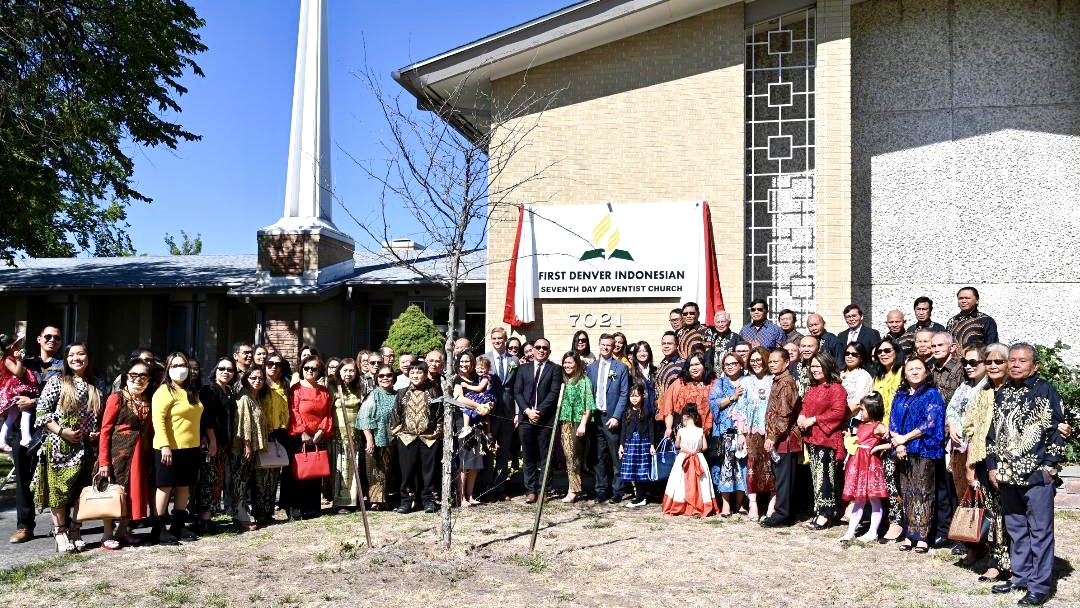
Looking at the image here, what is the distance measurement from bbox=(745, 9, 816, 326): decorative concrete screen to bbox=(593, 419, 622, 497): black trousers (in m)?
3.82

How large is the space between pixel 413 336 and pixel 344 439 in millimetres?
8145

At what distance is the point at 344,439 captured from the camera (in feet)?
32.1

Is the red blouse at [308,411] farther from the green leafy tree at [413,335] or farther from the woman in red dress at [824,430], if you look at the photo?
the green leafy tree at [413,335]

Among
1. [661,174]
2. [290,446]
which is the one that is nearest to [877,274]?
[661,174]

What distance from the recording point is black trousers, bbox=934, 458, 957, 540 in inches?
303

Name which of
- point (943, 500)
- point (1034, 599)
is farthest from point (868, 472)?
point (1034, 599)

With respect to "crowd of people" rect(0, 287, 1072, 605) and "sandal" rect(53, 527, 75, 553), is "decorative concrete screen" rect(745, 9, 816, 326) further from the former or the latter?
"sandal" rect(53, 527, 75, 553)

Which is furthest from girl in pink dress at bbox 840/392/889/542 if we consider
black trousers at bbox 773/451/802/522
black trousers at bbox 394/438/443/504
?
black trousers at bbox 394/438/443/504

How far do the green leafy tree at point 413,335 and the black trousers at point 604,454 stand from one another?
26.4ft

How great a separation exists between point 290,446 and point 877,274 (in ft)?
28.2

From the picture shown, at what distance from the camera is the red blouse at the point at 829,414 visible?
A: 27.5 ft

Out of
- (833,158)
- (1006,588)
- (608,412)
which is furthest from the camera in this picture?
(833,158)

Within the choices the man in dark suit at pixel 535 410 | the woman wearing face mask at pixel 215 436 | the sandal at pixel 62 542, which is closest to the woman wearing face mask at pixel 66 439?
the sandal at pixel 62 542

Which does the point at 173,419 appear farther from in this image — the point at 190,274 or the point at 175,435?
the point at 190,274
